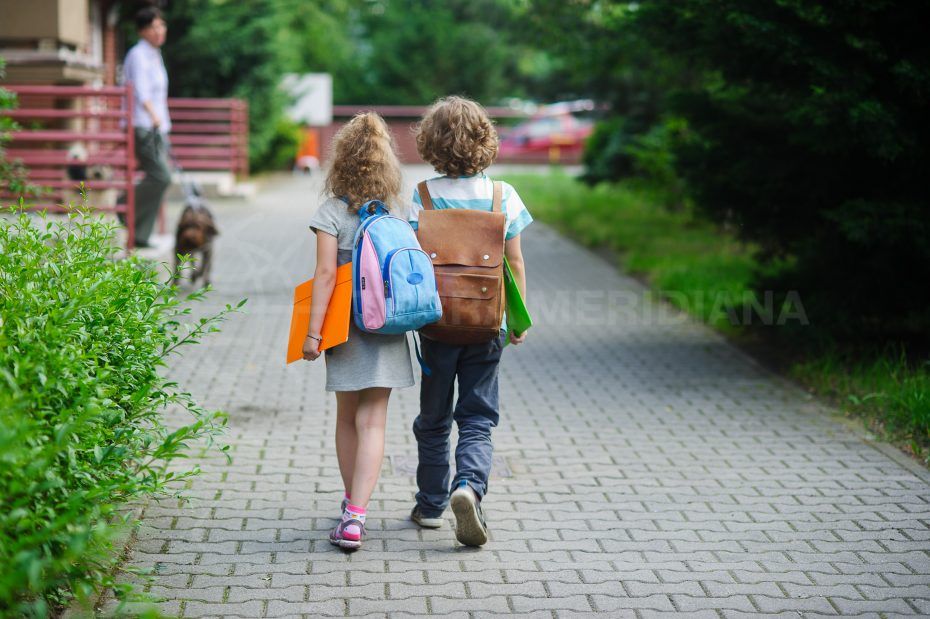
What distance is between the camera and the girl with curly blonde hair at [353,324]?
14.8 ft

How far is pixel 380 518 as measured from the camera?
5.04 m

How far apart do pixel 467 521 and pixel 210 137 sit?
18797 mm

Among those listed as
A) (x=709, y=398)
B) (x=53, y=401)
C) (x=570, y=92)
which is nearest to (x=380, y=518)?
(x=53, y=401)

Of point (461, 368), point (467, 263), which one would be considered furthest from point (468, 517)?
point (467, 263)

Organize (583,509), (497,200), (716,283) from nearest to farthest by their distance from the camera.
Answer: (497,200) → (583,509) → (716,283)

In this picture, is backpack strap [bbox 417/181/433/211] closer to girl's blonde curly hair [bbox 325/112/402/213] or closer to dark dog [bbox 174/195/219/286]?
girl's blonde curly hair [bbox 325/112/402/213]

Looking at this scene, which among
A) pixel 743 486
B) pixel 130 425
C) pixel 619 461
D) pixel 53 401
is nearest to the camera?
pixel 53 401

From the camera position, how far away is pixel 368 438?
4.70 m

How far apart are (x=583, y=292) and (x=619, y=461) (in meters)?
6.09

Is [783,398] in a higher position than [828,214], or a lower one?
lower

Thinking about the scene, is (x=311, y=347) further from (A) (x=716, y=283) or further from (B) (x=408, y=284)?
(A) (x=716, y=283)

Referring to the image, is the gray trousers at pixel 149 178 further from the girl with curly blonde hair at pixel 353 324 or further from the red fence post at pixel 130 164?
the girl with curly blonde hair at pixel 353 324

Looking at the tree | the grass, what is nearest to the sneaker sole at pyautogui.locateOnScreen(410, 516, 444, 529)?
the grass

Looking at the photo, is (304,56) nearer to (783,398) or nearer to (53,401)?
(783,398)
